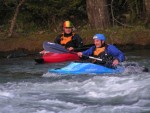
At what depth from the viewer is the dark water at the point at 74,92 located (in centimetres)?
927

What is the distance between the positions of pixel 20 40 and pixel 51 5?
6.57 feet

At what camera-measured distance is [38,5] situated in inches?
711

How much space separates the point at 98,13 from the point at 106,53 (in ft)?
18.5

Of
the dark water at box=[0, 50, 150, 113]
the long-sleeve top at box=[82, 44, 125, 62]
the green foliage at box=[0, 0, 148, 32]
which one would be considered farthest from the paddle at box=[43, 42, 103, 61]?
the green foliage at box=[0, 0, 148, 32]

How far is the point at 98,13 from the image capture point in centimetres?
1825

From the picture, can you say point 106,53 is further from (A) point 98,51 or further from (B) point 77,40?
(B) point 77,40

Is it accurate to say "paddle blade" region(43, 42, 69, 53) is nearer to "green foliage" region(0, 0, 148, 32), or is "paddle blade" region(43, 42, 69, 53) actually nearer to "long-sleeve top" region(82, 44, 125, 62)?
"long-sleeve top" region(82, 44, 125, 62)

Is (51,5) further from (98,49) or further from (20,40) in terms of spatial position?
(98,49)

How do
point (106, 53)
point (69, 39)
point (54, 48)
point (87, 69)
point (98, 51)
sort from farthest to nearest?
1. point (69, 39)
2. point (54, 48)
3. point (98, 51)
4. point (106, 53)
5. point (87, 69)

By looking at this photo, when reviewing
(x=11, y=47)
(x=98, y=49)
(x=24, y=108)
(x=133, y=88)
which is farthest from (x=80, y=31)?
(x=24, y=108)

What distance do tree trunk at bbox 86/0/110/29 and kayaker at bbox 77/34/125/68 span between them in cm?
507

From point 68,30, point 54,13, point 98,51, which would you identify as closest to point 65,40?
point 68,30

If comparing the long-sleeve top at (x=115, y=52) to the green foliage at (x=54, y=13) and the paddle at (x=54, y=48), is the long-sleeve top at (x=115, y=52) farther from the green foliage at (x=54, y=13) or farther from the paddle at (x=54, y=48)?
the green foliage at (x=54, y=13)

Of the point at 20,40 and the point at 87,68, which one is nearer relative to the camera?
the point at 87,68
